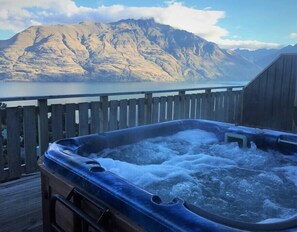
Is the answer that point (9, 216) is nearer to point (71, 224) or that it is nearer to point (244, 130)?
point (71, 224)

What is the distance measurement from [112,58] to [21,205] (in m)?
44.4

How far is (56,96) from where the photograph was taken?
3.11m

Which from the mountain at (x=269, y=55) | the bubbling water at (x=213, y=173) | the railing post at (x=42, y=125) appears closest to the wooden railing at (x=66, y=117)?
the railing post at (x=42, y=125)

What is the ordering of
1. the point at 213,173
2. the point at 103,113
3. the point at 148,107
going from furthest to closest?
the point at 148,107 → the point at 103,113 → the point at 213,173

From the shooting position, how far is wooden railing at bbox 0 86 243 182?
290cm

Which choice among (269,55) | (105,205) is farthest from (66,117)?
(269,55)

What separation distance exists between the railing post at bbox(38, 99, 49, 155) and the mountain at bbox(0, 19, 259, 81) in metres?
15.9

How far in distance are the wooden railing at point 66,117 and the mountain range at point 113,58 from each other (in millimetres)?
15209

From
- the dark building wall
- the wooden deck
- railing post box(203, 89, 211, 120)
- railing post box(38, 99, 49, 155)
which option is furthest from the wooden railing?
the dark building wall

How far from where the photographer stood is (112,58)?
149ft

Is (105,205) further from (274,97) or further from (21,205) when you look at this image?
(274,97)

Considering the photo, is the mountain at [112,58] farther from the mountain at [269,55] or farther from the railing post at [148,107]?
the railing post at [148,107]

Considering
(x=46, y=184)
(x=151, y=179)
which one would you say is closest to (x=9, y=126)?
(x=46, y=184)

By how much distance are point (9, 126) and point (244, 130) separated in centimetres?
249
